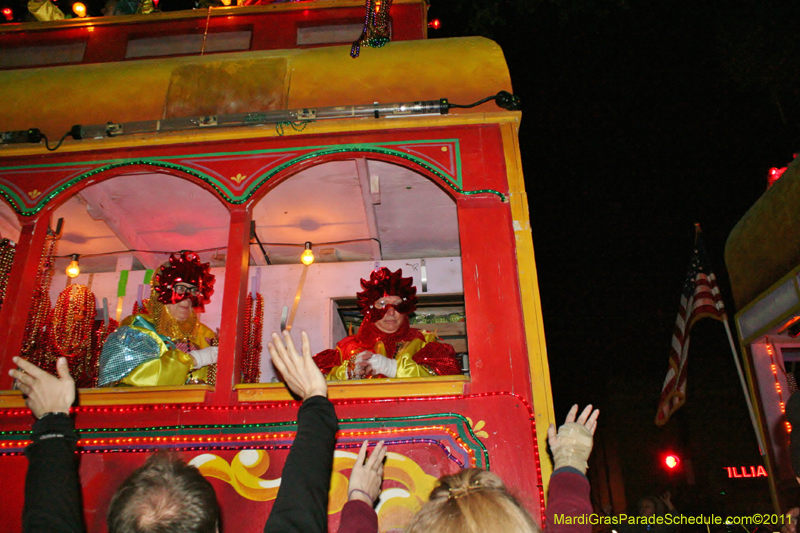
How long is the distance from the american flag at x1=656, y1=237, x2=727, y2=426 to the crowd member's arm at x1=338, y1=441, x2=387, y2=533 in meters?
6.27

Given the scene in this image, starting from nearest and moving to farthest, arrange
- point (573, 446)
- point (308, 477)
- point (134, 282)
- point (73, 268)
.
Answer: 1. point (308, 477)
2. point (573, 446)
3. point (73, 268)
4. point (134, 282)

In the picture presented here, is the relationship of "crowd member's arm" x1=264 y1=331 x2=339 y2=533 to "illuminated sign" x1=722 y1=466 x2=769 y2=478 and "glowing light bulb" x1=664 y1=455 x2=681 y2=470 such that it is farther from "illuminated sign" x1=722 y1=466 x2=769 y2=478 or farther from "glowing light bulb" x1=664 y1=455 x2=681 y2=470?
"glowing light bulb" x1=664 y1=455 x2=681 y2=470

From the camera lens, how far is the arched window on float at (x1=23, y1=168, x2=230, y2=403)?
443cm

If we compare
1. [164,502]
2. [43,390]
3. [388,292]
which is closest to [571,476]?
[164,502]

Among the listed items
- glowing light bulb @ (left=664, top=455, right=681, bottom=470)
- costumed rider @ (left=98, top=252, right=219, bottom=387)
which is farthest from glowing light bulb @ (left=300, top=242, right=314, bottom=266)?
glowing light bulb @ (left=664, top=455, right=681, bottom=470)

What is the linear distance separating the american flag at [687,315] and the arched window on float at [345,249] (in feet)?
9.50

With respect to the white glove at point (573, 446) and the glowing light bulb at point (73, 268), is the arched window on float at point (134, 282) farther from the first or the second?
the white glove at point (573, 446)

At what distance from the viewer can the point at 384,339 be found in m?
5.84

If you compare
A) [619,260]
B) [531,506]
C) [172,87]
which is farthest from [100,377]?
[619,260]

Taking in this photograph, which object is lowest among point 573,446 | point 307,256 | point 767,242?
point 573,446

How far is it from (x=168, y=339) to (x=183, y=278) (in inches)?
37.6

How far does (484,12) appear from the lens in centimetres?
851

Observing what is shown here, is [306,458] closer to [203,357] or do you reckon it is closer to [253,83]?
[203,357]

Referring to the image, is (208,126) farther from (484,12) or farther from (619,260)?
(619,260)
